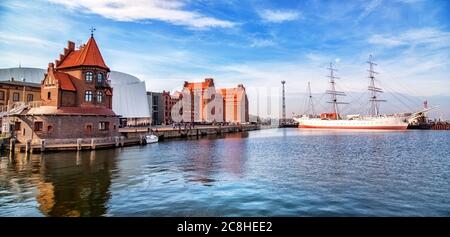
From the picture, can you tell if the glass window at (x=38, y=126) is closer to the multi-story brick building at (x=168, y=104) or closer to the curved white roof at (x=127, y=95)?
the curved white roof at (x=127, y=95)

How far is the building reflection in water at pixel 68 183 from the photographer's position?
1342 centimetres

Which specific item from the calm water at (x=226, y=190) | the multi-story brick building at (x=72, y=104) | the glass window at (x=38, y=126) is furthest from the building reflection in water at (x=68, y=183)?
the multi-story brick building at (x=72, y=104)

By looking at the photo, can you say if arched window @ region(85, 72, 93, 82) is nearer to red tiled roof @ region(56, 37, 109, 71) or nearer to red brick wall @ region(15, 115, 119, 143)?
red tiled roof @ region(56, 37, 109, 71)

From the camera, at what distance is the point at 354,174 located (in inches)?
891

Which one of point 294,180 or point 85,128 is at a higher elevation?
point 85,128

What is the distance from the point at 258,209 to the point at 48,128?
36141 millimetres

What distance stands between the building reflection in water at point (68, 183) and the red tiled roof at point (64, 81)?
45.0 feet

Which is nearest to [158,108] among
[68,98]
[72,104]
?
[72,104]

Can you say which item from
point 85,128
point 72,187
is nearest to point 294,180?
point 72,187

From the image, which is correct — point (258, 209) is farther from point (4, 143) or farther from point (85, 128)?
point (4, 143)

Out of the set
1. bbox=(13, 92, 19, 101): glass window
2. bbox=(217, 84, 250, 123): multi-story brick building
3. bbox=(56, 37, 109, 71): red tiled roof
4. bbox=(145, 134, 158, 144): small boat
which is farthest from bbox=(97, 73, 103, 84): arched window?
bbox=(217, 84, 250, 123): multi-story brick building

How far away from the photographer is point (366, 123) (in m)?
123

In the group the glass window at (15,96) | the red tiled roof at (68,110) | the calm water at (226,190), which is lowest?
the calm water at (226,190)

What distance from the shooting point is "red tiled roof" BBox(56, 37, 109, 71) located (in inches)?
1762
